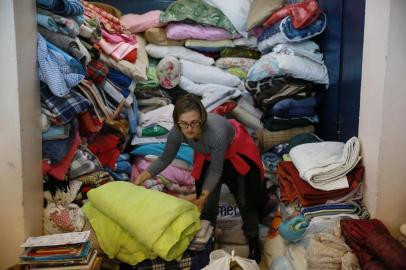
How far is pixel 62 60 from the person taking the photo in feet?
6.93

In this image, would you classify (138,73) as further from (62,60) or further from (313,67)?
(313,67)

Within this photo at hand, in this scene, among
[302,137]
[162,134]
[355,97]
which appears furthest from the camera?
[162,134]

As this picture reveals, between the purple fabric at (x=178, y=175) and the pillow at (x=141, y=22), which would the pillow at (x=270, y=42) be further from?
the purple fabric at (x=178, y=175)

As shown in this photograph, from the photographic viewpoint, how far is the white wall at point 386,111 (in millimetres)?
1734

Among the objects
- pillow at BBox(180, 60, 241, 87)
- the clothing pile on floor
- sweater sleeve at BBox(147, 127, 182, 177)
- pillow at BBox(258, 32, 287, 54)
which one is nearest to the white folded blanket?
the clothing pile on floor

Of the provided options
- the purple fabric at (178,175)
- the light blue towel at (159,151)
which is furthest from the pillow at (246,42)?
the purple fabric at (178,175)

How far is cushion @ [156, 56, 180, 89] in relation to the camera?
10.6 ft

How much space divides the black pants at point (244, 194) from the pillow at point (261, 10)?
115cm

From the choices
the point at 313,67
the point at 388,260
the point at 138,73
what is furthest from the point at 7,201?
the point at 313,67

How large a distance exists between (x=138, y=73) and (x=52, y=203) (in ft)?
3.77

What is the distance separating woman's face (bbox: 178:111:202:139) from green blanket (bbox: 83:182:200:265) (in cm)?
35

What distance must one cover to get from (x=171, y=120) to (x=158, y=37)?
690 millimetres

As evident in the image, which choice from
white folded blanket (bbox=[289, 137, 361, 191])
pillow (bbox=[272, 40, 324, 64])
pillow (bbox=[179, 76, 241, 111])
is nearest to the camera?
white folded blanket (bbox=[289, 137, 361, 191])

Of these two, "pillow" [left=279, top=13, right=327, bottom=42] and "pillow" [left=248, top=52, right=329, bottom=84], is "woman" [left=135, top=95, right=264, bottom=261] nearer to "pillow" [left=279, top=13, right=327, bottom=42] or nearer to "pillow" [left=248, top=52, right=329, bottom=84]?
"pillow" [left=248, top=52, right=329, bottom=84]
